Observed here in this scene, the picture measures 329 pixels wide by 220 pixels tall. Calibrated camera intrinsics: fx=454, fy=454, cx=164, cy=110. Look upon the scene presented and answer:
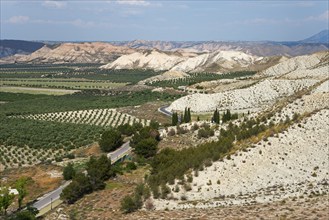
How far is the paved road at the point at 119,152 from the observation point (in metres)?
50.2

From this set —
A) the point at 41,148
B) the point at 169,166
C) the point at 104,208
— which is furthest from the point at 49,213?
the point at 41,148

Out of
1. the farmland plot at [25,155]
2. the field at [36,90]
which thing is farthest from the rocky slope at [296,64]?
the farmland plot at [25,155]

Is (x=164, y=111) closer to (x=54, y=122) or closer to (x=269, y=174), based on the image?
(x=54, y=122)

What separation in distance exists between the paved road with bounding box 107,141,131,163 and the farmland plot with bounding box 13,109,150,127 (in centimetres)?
2582

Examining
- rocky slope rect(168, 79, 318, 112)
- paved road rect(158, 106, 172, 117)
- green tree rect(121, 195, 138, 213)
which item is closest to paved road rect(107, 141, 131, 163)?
green tree rect(121, 195, 138, 213)

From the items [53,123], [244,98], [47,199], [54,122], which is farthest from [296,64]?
[47,199]

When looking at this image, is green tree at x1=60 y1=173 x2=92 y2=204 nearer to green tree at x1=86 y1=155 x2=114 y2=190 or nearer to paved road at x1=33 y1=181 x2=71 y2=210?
green tree at x1=86 y1=155 x2=114 y2=190

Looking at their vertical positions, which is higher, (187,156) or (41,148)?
(187,156)

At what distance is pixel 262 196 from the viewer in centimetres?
3092

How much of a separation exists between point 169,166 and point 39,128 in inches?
1763

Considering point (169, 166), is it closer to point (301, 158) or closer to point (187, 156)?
point (187, 156)

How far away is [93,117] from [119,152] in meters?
40.2

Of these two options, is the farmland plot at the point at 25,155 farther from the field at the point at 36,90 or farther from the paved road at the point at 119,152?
the field at the point at 36,90

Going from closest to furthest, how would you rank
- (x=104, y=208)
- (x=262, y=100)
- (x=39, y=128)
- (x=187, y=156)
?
1. (x=104, y=208)
2. (x=187, y=156)
3. (x=39, y=128)
4. (x=262, y=100)
